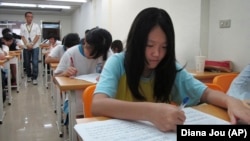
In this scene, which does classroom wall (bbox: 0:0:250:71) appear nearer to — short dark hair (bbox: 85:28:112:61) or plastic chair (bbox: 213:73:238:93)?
short dark hair (bbox: 85:28:112:61)

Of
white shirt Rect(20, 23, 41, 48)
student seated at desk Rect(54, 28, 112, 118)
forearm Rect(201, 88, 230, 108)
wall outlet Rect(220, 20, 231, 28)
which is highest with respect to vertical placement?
white shirt Rect(20, 23, 41, 48)

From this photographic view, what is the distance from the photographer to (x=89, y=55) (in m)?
2.19

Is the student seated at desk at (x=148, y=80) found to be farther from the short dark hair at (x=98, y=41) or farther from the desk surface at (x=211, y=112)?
the short dark hair at (x=98, y=41)

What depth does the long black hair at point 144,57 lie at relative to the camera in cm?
103

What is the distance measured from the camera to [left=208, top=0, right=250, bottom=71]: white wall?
2461 mm

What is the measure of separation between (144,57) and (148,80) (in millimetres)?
141

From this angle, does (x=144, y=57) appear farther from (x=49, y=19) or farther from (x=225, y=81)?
(x=49, y=19)

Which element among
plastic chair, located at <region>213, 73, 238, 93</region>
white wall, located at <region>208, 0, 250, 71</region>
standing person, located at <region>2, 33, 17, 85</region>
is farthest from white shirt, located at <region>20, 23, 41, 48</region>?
plastic chair, located at <region>213, 73, 238, 93</region>

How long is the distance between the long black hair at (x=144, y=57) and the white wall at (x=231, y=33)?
166cm

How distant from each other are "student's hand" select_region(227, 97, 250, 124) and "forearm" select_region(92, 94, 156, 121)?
0.97 ft

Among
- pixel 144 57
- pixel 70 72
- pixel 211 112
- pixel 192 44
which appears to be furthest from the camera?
pixel 192 44

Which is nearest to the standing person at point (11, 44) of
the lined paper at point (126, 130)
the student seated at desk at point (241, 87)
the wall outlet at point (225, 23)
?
the wall outlet at point (225, 23)

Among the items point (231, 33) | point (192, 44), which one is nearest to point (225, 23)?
point (231, 33)

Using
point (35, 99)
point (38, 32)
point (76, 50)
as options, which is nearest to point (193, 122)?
point (76, 50)
